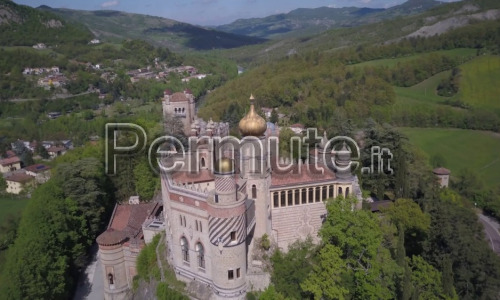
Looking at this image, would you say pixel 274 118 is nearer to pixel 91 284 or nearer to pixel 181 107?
pixel 181 107

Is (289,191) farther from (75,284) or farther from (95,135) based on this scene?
(95,135)

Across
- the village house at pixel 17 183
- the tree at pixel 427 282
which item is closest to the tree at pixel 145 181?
the village house at pixel 17 183

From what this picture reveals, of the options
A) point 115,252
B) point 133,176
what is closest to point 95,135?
point 133,176

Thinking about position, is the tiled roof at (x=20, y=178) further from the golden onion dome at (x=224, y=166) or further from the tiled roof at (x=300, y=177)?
the golden onion dome at (x=224, y=166)

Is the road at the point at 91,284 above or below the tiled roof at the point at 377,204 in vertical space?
below

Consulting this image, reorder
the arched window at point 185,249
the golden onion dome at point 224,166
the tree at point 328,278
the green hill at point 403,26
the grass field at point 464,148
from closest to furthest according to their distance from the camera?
the tree at point 328,278
the golden onion dome at point 224,166
the arched window at point 185,249
the grass field at point 464,148
the green hill at point 403,26

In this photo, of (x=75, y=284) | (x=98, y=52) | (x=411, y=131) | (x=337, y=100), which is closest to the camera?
(x=75, y=284)
